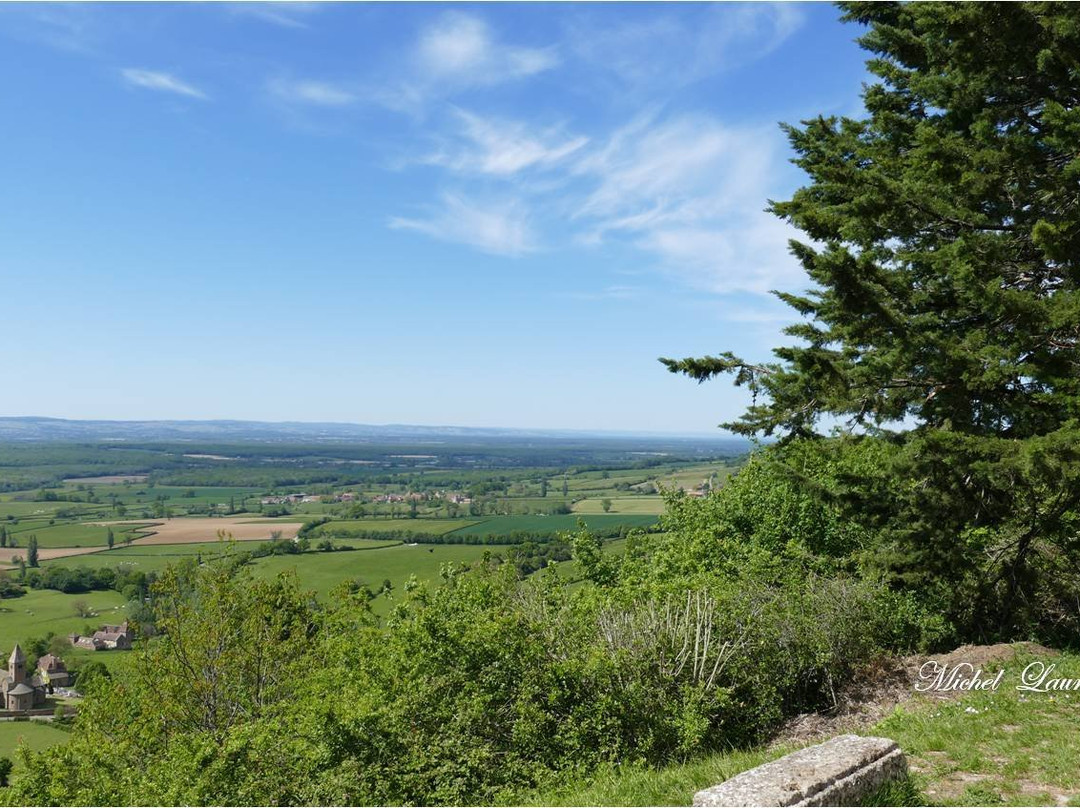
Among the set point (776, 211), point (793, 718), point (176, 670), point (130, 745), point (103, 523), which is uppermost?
point (776, 211)

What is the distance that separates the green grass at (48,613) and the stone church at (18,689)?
8658 mm

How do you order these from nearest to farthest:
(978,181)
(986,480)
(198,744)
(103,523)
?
(978,181) < (986,480) < (198,744) < (103,523)

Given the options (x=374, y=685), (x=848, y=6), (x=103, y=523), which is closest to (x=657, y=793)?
(x=374, y=685)

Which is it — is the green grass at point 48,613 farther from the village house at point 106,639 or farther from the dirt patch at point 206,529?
the dirt patch at point 206,529

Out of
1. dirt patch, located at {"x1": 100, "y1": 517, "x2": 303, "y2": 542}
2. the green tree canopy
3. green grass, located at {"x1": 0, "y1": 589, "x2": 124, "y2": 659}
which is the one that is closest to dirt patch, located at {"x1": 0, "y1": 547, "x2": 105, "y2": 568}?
dirt patch, located at {"x1": 100, "y1": 517, "x2": 303, "y2": 542}

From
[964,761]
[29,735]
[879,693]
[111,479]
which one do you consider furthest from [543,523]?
[111,479]

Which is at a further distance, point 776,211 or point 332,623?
point 332,623

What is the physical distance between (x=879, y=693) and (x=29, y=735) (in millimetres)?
41013

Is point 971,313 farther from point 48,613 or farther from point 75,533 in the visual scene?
point 75,533

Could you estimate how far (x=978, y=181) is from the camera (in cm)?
922

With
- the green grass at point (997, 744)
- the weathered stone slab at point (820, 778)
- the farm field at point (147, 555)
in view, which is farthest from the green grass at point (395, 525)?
the weathered stone slab at point (820, 778)

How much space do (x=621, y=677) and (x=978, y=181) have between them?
829cm

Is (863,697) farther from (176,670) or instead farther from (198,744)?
(176,670)

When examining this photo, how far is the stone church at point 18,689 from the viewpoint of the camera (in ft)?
129
